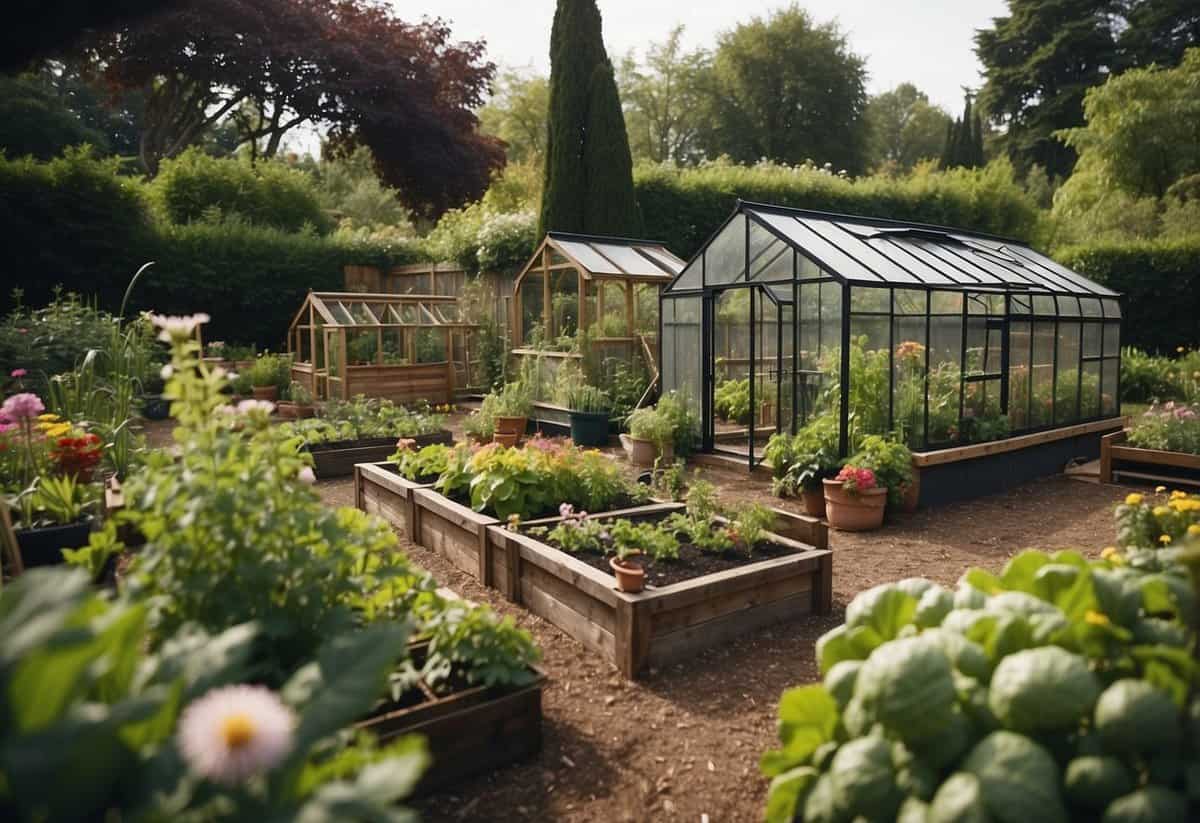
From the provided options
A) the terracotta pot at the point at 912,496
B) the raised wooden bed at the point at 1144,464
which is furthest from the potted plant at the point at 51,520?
the raised wooden bed at the point at 1144,464

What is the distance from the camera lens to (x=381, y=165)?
22.5m

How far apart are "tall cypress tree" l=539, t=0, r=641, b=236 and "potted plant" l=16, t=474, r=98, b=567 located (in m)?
10.8

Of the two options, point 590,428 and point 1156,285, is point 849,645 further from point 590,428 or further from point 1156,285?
point 1156,285

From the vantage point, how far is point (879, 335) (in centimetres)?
733

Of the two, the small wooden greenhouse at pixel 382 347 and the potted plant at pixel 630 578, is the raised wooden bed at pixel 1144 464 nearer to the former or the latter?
the potted plant at pixel 630 578

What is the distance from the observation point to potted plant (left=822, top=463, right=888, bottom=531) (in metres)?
6.28

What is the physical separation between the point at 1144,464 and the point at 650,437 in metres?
4.92

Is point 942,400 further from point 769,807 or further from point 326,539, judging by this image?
point 326,539

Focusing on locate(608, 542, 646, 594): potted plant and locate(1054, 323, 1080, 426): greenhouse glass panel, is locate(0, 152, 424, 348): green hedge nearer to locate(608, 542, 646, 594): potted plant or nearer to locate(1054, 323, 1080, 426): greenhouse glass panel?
locate(1054, 323, 1080, 426): greenhouse glass panel

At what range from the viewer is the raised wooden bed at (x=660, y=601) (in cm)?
370

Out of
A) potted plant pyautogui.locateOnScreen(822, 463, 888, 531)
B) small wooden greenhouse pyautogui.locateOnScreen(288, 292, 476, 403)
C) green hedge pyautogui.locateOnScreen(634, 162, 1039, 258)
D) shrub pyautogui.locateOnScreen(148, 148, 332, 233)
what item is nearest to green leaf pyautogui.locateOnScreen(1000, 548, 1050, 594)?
potted plant pyautogui.locateOnScreen(822, 463, 888, 531)

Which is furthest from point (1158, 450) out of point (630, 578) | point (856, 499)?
point (630, 578)

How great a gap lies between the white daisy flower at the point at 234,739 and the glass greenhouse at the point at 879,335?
6.33 meters

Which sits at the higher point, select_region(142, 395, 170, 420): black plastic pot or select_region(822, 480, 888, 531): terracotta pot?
select_region(142, 395, 170, 420): black plastic pot
